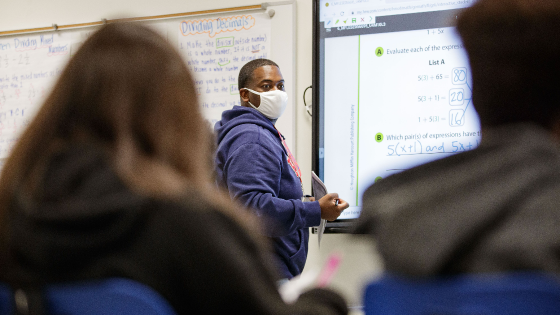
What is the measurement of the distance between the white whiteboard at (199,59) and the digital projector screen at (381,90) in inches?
9.5

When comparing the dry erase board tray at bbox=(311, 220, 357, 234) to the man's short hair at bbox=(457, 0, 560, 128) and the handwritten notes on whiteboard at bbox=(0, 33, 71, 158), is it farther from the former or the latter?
the handwritten notes on whiteboard at bbox=(0, 33, 71, 158)

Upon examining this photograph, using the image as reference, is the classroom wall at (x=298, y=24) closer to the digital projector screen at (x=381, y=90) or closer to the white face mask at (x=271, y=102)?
the digital projector screen at (x=381, y=90)

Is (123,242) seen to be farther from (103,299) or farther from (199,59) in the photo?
→ (199,59)

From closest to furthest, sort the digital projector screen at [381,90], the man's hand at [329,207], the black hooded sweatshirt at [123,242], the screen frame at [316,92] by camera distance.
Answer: the black hooded sweatshirt at [123,242] < the man's hand at [329,207] < the digital projector screen at [381,90] < the screen frame at [316,92]

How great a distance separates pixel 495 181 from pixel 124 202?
1.62 ft

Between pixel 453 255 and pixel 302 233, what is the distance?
140 centimetres

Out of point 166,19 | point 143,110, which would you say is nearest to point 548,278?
point 143,110

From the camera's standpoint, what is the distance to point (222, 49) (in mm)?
2695

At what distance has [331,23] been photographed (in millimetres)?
2404

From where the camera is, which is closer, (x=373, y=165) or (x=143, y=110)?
(x=143, y=110)

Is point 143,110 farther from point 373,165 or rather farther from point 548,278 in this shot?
point 373,165

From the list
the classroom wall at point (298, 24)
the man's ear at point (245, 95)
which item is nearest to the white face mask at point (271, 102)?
the man's ear at point (245, 95)

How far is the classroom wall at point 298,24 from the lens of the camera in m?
2.43

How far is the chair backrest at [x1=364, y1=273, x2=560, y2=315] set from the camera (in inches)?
20.2
